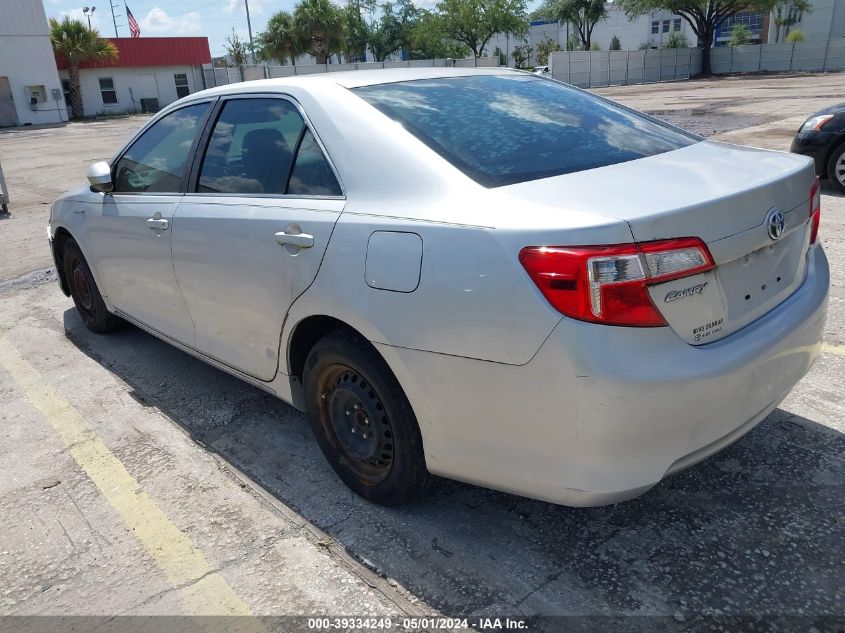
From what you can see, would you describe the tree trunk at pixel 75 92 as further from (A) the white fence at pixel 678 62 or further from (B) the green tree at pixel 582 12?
(B) the green tree at pixel 582 12

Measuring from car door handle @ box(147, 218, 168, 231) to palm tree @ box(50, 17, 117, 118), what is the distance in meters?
43.0

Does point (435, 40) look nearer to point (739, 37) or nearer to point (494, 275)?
point (739, 37)

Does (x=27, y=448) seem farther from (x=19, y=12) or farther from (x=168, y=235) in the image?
(x=19, y=12)

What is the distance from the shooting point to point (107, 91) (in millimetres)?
43188

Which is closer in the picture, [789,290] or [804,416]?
[789,290]

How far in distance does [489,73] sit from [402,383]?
6.03 feet

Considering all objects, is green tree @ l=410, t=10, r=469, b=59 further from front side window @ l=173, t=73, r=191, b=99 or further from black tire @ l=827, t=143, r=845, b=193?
black tire @ l=827, t=143, r=845, b=193

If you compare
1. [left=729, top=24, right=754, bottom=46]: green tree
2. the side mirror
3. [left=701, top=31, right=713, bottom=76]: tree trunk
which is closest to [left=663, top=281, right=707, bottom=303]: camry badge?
the side mirror

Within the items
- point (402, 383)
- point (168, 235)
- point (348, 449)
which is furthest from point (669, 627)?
point (168, 235)

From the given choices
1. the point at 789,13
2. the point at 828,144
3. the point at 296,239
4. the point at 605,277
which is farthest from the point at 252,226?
the point at 789,13

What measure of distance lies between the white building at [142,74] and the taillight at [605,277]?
46680 millimetres

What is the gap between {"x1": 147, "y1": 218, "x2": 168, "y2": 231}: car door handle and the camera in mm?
3537

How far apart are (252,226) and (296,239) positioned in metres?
0.36

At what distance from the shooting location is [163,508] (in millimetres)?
2953
